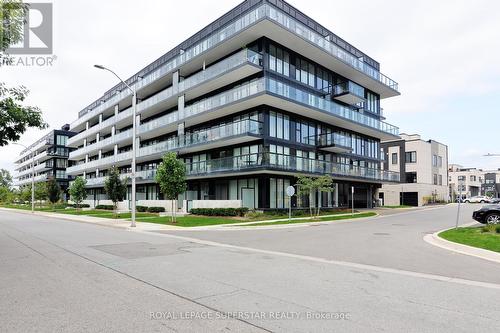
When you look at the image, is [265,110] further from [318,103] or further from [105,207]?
[105,207]

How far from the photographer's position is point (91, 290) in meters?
6.84

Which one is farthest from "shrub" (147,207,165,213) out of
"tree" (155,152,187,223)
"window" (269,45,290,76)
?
"window" (269,45,290,76)

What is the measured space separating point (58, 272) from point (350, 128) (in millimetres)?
35786

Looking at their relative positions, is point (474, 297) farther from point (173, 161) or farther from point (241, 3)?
point (241, 3)

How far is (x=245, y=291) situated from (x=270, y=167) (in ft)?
66.9

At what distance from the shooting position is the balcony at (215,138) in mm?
28391

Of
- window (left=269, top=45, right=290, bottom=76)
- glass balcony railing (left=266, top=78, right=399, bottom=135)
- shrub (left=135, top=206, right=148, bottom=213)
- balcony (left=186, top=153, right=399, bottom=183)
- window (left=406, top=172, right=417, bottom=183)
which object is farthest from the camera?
window (left=406, top=172, right=417, bottom=183)

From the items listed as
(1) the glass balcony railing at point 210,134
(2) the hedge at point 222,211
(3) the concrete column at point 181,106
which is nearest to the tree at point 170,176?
(2) the hedge at point 222,211

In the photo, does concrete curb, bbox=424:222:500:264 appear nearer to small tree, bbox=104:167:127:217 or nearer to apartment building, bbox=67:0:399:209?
apartment building, bbox=67:0:399:209

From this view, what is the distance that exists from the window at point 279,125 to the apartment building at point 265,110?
0.09m

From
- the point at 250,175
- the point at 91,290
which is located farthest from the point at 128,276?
the point at 250,175

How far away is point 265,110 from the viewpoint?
29.6 metres

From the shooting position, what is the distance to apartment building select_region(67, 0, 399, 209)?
2886 centimetres

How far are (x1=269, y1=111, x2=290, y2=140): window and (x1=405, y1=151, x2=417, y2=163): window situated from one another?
40.4 meters
